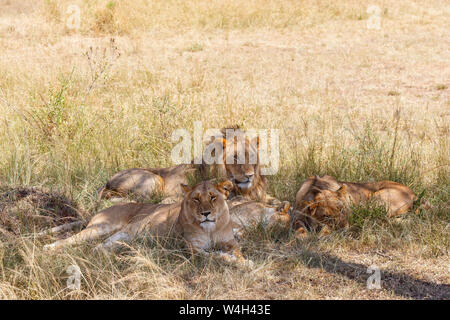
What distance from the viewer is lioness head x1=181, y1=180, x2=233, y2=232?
4.60m

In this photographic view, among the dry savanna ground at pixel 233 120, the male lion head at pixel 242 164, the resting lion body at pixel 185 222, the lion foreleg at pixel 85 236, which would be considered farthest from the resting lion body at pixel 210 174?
the lion foreleg at pixel 85 236

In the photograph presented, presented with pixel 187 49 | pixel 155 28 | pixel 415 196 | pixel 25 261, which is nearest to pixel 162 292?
pixel 25 261

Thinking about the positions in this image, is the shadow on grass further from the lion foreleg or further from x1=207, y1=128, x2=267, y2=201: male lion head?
the lion foreleg

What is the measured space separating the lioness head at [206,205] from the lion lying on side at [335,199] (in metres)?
0.86

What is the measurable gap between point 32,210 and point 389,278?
125 inches

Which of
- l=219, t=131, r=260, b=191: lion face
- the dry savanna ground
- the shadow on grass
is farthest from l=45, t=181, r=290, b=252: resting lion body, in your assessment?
the shadow on grass

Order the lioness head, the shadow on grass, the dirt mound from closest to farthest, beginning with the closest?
1. the shadow on grass
2. the lioness head
3. the dirt mound

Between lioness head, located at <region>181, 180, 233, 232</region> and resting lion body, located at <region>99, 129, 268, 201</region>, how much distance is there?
3.78 ft

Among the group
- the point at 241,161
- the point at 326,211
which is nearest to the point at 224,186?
the point at 326,211

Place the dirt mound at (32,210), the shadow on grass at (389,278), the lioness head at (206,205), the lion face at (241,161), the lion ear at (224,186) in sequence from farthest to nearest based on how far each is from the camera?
the lion face at (241,161) → the dirt mound at (32,210) → the lion ear at (224,186) → the lioness head at (206,205) → the shadow on grass at (389,278)

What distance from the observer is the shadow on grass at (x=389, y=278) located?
424 centimetres

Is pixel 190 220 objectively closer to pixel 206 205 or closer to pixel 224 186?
pixel 206 205

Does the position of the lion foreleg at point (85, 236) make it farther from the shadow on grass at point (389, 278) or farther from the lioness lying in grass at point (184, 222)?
the shadow on grass at point (389, 278)

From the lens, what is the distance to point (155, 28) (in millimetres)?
15617
